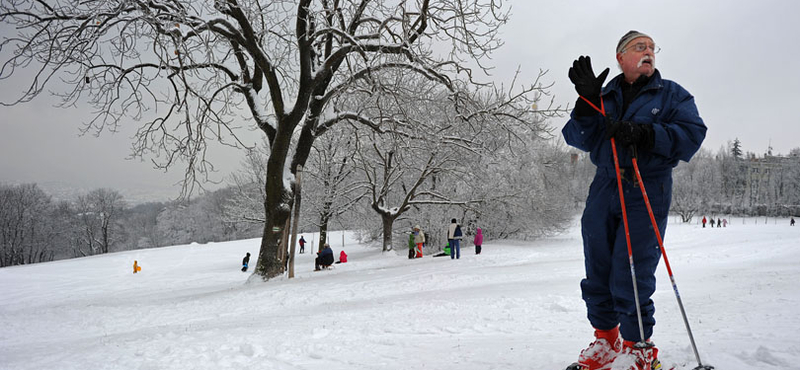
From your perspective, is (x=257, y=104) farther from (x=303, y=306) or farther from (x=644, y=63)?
(x=644, y=63)

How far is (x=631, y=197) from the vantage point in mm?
2529

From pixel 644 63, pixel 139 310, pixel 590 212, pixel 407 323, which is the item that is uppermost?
pixel 644 63

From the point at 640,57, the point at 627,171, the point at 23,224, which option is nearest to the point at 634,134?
the point at 627,171

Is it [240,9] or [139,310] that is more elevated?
[240,9]

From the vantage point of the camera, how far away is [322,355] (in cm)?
337

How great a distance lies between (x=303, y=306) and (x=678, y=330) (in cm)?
498

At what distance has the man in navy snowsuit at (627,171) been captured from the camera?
2415mm

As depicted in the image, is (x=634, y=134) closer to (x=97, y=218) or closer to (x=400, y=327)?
(x=400, y=327)

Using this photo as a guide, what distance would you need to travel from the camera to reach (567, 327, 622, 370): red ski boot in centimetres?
256

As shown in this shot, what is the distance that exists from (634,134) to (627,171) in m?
0.28

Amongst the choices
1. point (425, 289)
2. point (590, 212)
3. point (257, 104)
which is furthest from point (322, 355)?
point (257, 104)

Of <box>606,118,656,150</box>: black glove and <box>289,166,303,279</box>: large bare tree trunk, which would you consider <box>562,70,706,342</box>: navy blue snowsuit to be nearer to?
<box>606,118,656,150</box>: black glove

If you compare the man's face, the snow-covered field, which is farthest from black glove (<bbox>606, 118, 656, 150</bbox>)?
the snow-covered field

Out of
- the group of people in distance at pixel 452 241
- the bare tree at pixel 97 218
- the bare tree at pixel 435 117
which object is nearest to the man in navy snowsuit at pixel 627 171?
the bare tree at pixel 435 117
